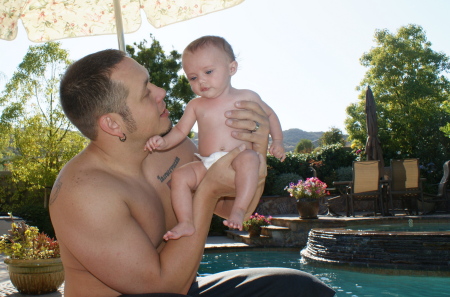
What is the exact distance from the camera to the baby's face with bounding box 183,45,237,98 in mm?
2570

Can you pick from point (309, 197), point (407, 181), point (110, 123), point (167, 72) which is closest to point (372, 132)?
point (407, 181)

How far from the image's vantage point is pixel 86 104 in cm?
219

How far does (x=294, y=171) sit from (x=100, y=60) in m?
16.0

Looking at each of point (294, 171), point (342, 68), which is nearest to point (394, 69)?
point (294, 171)

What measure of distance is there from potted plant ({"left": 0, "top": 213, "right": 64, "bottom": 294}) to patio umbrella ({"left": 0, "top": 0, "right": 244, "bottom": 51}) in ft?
8.31

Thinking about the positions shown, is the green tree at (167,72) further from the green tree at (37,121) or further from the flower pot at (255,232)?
the flower pot at (255,232)

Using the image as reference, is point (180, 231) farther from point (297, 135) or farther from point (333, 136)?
point (297, 135)

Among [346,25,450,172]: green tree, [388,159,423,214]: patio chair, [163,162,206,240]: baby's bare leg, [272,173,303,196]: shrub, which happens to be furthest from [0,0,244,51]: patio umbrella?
[346,25,450,172]: green tree

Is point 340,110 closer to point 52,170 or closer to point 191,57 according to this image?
point 52,170

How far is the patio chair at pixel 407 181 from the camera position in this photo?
12297mm

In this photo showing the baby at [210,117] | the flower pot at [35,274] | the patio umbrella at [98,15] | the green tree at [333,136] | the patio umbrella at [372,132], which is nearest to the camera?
the baby at [210,117]

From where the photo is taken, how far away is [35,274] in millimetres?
5402

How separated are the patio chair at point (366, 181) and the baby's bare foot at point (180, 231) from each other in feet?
33.2

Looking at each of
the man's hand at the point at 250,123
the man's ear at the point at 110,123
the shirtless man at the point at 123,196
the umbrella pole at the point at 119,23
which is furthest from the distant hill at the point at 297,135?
the man's ear at the point at 110,123
